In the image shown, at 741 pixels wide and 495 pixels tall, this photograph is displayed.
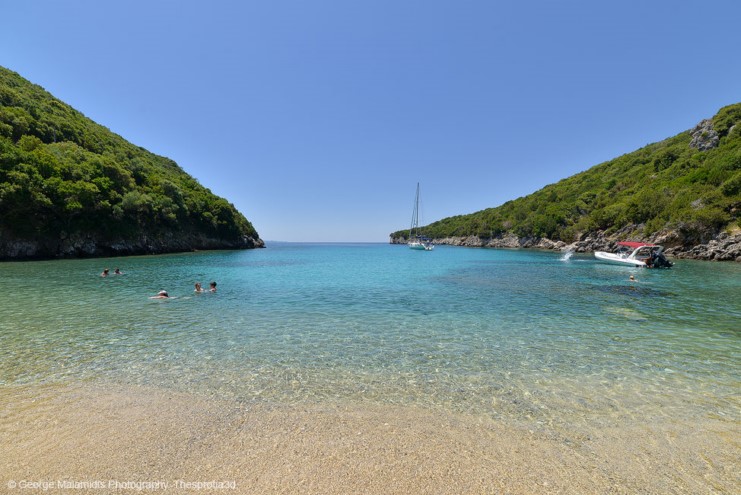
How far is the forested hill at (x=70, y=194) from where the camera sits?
4169cm

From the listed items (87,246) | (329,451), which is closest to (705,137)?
(329,451)

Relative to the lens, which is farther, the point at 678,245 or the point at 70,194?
the point at 678,245

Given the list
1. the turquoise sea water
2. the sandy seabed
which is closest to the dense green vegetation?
the turquoise sea water

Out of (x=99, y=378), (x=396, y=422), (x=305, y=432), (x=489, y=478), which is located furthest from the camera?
(x=99, y=378)

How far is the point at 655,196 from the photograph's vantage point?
203ft

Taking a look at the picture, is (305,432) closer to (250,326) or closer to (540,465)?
(540,465)

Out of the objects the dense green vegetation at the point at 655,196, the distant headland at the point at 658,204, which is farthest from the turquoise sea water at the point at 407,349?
the dense green vegetation at the point at 655,196

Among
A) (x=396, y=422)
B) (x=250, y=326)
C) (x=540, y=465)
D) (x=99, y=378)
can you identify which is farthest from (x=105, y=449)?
(x=250, y=326)

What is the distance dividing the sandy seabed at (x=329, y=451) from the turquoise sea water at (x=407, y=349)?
66 centimetres

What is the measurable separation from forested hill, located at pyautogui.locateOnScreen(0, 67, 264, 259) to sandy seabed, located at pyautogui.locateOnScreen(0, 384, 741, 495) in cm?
5305

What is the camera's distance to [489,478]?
13.9 feet

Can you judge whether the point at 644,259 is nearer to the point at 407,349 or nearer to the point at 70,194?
the point at 407,349

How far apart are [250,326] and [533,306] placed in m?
14.2

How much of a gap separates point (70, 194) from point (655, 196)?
4001 inches
